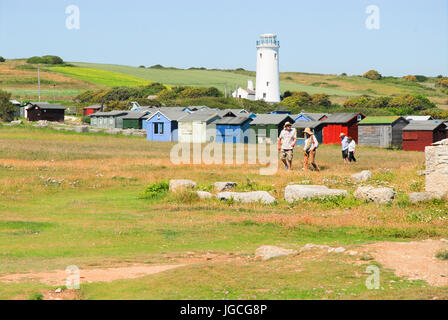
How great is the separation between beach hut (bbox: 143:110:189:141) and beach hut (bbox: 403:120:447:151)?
26025mm

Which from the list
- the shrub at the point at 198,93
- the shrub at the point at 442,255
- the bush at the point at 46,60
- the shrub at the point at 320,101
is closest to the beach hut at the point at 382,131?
the shrub at the point at 442,255

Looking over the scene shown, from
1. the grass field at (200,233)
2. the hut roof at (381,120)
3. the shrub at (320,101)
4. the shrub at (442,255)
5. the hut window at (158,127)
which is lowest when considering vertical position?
the grass field at (200,233)

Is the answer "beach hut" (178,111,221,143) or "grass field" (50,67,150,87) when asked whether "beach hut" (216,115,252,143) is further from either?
"grass field" (50,67,150,87)

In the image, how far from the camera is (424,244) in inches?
502

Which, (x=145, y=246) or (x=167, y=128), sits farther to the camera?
(x=167, y=128)

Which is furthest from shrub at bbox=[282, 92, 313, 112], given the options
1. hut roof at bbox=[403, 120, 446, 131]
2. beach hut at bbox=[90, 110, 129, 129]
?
hut roof at bbox=[403, 120, 446, 131]

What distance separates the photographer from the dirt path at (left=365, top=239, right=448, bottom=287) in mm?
10617

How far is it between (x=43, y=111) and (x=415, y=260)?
90529mm

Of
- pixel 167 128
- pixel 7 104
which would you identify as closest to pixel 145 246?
pixel 167 128

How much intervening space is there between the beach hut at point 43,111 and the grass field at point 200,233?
224 feet

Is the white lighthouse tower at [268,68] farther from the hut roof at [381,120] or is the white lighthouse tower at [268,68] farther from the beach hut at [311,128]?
the hut roof at [381,120]

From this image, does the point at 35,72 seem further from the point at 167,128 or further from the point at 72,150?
the point at 72,150

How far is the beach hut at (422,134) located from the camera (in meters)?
58.7
